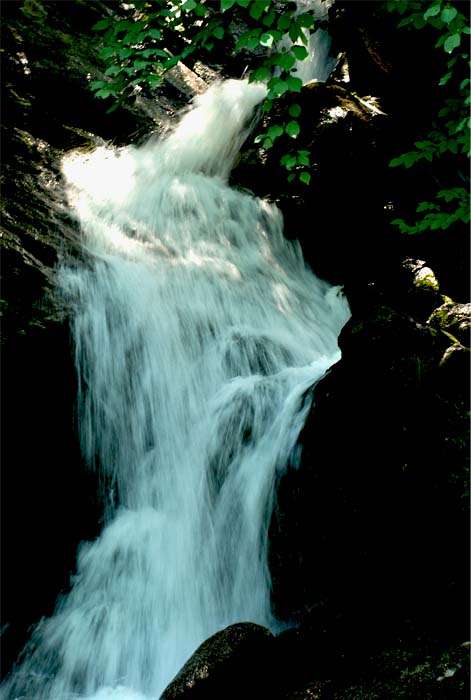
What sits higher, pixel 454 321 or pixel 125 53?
pixel 125 53

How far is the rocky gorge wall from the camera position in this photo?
297 centimetres

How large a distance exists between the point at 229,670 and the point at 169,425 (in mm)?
2672

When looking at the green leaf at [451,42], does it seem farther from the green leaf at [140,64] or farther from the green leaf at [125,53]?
the green leaf at [125,53]

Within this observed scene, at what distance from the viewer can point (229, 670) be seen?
2855 millimetres

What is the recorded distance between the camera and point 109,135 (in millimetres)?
9398

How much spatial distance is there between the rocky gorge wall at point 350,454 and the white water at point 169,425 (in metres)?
0.24

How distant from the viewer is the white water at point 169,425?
4.03 metres

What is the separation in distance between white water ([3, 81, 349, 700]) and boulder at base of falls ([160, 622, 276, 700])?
3.28ft

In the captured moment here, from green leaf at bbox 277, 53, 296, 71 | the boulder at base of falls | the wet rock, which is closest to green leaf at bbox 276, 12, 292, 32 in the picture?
green leaf at bbox 277, 53, 296, 71

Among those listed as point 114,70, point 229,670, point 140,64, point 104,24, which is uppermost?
point 104,24

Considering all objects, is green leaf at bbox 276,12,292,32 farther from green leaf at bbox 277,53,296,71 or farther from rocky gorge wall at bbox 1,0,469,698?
rocky gorge wall at bbox 1,0,469,698

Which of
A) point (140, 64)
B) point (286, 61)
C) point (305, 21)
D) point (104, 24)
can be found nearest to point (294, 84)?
point (286, 61)

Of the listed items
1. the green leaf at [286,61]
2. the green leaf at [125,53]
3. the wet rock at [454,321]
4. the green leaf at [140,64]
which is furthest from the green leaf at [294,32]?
the wet rock at [454,321]

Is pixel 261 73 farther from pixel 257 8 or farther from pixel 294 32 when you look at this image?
pixel 257 8
